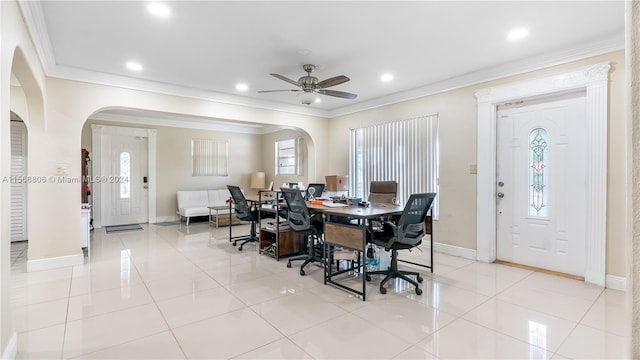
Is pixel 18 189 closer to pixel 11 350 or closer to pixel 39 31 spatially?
pixel 39 31

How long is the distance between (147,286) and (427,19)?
382 centimetres

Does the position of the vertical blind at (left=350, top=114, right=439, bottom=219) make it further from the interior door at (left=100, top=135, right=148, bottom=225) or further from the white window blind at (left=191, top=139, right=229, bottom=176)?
the interior door at (left=100, top=135, right=148, bottom=225)

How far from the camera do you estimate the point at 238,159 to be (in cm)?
856

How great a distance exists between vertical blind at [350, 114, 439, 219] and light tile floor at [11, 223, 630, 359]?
1.54 meters

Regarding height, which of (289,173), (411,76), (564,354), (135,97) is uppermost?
(411,76)

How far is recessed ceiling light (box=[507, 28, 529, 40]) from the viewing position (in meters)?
2.98

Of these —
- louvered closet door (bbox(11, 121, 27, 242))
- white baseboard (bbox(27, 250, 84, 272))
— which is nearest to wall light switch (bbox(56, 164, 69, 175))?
white baseboard (bbox(27, 250, 84, 272))

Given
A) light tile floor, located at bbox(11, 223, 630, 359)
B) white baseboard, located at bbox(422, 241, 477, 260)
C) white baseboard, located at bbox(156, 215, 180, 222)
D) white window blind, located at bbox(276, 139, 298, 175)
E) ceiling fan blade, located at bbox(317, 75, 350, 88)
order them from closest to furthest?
1. light tile floor, located at bbox(11, 223, 630, 359)
2. ceiling fan blade, located at bbox(317, 75, 350, 88)
3. white baseboard, located at bbox(422, 241, 477, 260)
4. white baseboard, located at bbox(156, 215, 180, 222)
5. white window blind, located at bbox(276, 139, 298, 175)

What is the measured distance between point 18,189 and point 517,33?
25.8 feet

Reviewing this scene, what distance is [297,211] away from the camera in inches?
146

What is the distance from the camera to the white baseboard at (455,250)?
4262 mm

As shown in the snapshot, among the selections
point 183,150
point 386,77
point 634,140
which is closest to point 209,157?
point 183,150

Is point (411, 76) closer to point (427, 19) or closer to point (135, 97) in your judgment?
point (427, 19)

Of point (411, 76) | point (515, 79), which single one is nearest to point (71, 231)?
point (411, 76)
